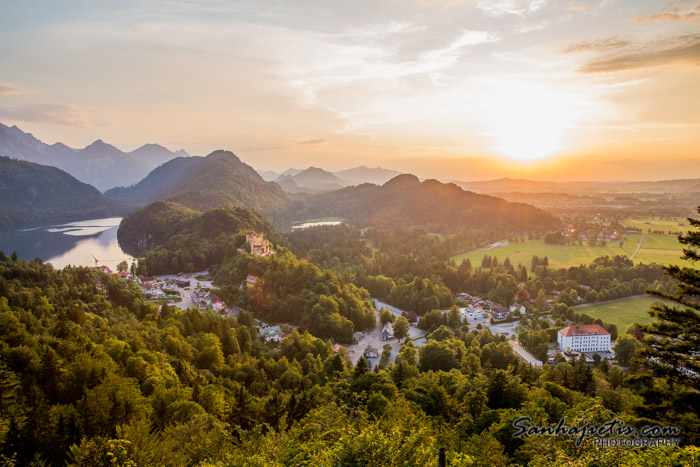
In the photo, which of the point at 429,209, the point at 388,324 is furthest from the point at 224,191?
the point at 388,324

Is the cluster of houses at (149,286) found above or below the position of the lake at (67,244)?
below

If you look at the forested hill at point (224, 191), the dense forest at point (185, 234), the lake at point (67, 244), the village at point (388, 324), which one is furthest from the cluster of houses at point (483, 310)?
the forested hill at point (224, 191)

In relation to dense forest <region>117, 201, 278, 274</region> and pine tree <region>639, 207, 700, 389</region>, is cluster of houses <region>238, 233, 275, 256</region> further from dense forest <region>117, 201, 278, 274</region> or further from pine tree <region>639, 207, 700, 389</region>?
pine tree <region>639, 207, 700, 389</region>

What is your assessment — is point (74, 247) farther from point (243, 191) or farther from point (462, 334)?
point (462, 334)

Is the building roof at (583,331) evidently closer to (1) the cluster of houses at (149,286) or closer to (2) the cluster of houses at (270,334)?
(2) the cluster of houses at (270,334)

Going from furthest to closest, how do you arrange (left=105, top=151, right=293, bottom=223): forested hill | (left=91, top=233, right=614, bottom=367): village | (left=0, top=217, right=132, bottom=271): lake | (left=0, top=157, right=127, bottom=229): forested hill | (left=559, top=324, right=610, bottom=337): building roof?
(left=0, top=157, right=127, bottom=229): forested hill
(left=105, top=151, right=293, bottom=223): forested hill
(left=0, top=217, right=132, bottom=271): lake
(left=559, top=324, right=610, bottom=337): building roof
(left=91, top=233, right=614, bottom=367): village

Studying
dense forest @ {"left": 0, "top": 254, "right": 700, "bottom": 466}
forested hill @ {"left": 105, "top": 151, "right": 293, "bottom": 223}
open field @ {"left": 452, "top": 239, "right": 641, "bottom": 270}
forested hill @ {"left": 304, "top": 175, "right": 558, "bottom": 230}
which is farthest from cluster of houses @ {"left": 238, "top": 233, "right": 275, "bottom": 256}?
forested hill @ {"left": 304, "top": 175, "right": 558, "bottom": 230}

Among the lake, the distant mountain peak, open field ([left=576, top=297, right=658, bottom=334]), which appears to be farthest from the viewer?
the distant mountain peak
